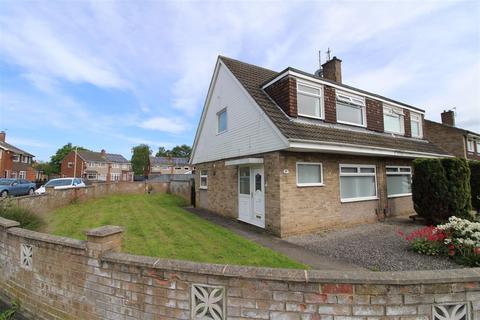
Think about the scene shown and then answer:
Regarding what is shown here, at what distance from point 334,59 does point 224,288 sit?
13.6 metres

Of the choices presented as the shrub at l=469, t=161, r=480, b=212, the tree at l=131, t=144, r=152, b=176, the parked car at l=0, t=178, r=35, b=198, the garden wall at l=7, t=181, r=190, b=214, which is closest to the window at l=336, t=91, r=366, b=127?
the shrub at l=469, t=161, r=480, b=212

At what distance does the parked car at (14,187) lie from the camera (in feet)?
59.7

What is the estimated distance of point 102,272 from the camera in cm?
322

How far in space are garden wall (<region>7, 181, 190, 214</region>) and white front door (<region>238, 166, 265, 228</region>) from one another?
7.23 m

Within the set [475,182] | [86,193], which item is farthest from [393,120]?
[86,193]

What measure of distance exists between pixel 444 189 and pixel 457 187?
17.1 inches

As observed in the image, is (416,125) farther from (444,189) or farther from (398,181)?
(444,189)

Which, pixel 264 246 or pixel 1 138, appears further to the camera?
pixel 1 138

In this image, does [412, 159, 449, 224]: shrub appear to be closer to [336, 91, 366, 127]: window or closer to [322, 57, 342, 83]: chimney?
[336, 91, 366, 127]: window

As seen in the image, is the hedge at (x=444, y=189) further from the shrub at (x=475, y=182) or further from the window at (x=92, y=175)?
the window at (x=92, y=175)

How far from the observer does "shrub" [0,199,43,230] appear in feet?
20.2

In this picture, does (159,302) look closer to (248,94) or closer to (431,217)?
(248,94)

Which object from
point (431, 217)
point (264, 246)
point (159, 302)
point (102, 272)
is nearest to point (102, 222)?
point (264, 246)

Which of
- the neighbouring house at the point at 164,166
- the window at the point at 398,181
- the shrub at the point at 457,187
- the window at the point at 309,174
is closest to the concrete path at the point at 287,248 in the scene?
the window at the point at 309,174
